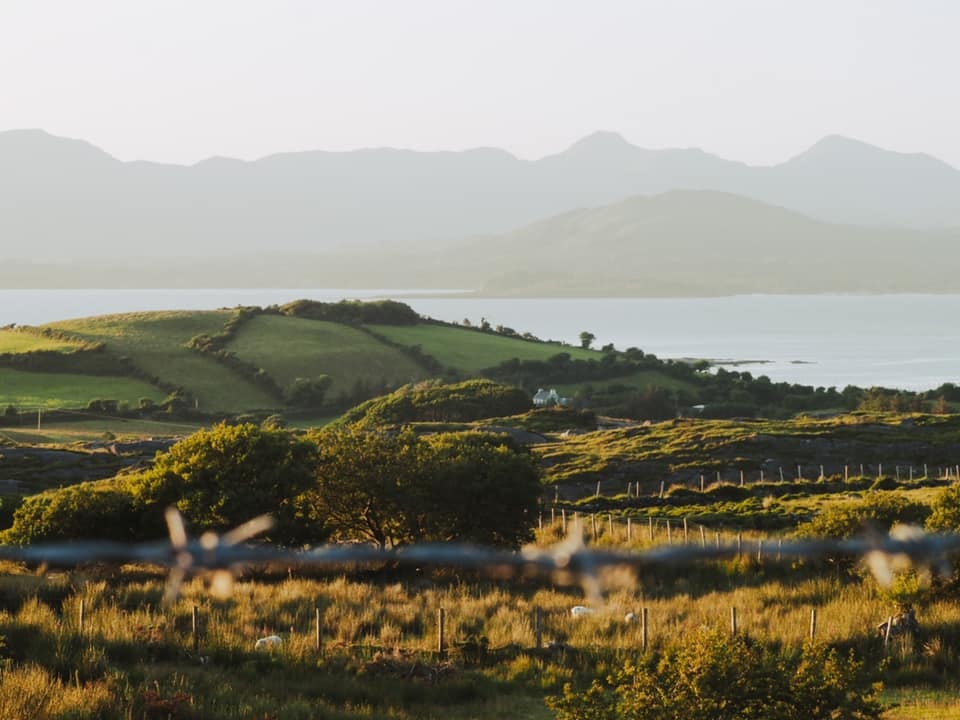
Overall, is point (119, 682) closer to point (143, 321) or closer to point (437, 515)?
point (437, 515)

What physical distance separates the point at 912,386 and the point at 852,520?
145 meters

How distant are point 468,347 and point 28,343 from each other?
57433 mm

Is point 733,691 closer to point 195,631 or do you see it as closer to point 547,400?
point 195,631

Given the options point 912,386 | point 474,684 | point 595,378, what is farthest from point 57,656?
point 912,386

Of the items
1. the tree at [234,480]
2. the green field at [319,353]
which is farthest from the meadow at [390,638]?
the green field at [319,353]

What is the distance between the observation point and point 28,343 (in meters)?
137

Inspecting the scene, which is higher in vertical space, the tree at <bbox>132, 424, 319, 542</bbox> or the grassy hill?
the grassy hill

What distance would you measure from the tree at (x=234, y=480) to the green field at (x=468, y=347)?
356ft

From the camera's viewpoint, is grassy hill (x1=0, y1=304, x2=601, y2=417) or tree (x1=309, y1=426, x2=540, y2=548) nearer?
tree (x1=309, y1=426, x2=540, y2=548)

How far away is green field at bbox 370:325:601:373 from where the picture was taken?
150 meters

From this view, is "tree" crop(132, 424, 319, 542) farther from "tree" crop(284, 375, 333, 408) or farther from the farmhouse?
"tree" crop(284, 375, 333, 408)

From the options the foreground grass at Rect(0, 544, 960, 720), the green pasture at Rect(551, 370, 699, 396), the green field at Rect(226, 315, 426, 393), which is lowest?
the foreground grass at Rect(0, 544, 960, 720)

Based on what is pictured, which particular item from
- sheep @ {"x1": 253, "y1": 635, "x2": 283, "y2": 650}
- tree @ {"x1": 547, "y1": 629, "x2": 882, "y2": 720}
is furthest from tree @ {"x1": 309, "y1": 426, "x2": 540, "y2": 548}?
tree @ {"x1": 547, "y1": 629, "x2": 882, "y2": 720}

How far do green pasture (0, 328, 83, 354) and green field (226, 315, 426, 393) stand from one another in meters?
19.7
